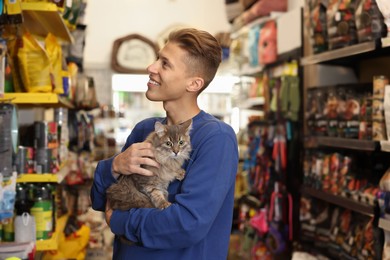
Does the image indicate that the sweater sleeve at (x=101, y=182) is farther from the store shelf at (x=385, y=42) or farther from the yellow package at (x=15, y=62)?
the store shelf at (x=385, y=42)

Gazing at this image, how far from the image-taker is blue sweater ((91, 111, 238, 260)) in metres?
1.41

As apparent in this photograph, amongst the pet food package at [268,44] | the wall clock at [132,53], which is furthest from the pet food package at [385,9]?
the wall clock at [132,53]

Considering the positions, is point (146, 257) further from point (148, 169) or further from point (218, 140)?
point (218, 140)

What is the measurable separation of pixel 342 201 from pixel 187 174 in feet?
5.90

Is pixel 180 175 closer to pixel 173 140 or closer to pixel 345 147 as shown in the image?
pixel 173 140

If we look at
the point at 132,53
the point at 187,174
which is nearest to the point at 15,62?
the point at 187,174

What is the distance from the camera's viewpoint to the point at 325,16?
3.29 m

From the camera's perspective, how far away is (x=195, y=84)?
1628mm

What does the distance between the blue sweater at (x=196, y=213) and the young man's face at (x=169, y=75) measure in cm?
12

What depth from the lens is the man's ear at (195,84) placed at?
162cm

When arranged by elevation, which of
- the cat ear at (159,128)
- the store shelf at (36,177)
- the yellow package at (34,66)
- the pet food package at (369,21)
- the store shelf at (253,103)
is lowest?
the store shelf at (36,177)

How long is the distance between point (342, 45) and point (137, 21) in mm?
4661

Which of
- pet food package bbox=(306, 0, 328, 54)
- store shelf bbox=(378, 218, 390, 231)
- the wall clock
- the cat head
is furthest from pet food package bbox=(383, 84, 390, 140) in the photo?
the wall clock

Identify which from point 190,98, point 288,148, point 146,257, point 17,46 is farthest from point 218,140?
point 288,148
